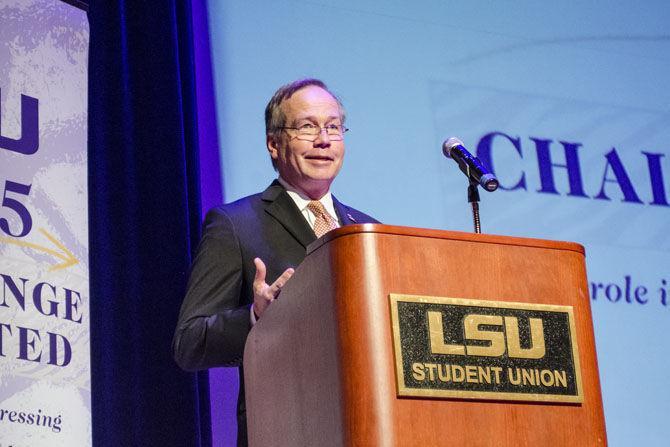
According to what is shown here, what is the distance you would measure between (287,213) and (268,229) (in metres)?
0.07

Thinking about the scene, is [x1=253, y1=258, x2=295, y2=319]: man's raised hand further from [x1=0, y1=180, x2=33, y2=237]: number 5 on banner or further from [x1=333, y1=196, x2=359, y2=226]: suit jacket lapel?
[x1=0, y1=180, x2=33, y2=237]: number 5 on banner

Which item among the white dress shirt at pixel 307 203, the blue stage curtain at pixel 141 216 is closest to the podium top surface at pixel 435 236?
the white dress shirt at pixel 307 203

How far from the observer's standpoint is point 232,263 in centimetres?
231

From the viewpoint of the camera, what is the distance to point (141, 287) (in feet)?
9.55

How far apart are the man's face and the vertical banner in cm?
66

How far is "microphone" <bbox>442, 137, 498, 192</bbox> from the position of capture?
1972 millimetres

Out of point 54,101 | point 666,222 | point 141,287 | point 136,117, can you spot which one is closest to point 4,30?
point 54,101

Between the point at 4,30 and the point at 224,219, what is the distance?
0.92 m

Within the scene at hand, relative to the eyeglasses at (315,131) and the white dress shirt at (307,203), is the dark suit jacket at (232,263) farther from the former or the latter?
the eyeglasses at (315,131)

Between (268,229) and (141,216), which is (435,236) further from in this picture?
(141,216)

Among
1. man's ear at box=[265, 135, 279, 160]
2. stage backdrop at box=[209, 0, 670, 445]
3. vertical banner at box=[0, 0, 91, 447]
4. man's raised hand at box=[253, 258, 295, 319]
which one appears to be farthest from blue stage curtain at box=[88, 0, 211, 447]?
man's raised hand at box=[253, 258, 295, 319]

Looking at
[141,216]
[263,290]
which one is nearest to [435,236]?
[263,290]

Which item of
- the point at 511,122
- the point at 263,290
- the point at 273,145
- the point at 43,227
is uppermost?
the point at 511,122

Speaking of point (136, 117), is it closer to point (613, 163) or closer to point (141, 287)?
point (141, 287)
